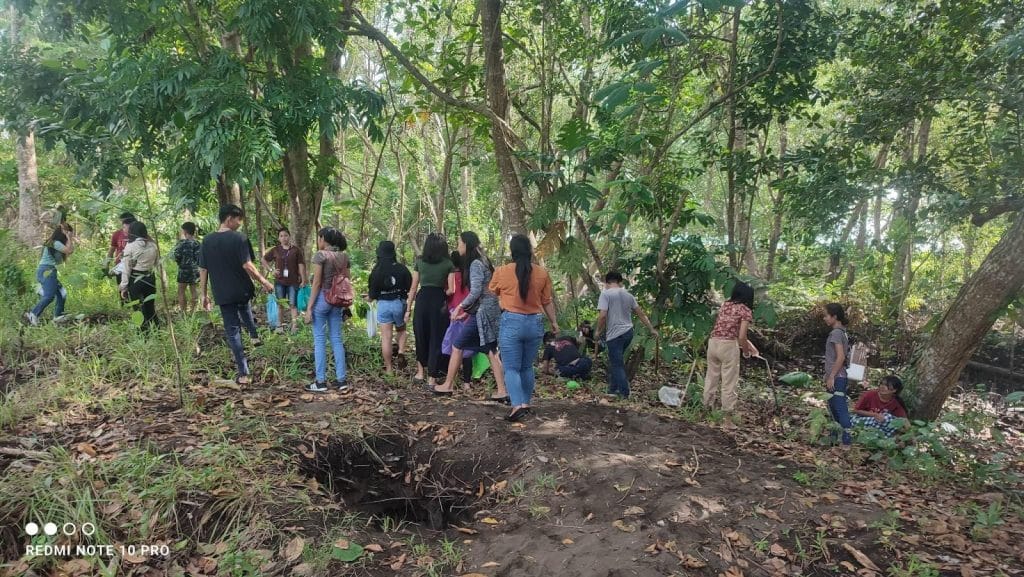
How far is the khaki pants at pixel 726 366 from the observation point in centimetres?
652

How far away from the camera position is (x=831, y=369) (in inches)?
247

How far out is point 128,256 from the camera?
706 cm

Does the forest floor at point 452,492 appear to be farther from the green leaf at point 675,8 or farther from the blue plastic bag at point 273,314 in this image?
the green leaf at point 675,8

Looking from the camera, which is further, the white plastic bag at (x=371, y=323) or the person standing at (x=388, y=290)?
the white plastic bag at (x=371, y=323)

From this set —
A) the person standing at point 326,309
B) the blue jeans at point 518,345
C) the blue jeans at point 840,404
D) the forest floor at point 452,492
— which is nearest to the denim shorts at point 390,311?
the person standing at point 326,309

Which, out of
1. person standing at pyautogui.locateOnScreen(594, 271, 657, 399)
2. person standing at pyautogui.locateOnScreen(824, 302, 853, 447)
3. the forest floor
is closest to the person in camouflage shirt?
the forest floor

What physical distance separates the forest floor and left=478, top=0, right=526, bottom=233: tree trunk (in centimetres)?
321

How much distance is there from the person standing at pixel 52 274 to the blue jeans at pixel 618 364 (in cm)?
747

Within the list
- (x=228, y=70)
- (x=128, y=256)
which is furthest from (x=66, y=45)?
(x=228, y=70)

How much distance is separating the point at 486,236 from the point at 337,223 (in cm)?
525

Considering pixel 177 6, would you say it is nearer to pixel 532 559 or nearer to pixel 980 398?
pixel 532 559

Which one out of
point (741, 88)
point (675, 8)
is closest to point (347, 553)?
point (675, 8)

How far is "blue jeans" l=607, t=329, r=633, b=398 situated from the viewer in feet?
23.4

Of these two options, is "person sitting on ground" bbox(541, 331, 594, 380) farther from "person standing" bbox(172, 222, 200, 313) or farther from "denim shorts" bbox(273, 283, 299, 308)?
"person standing" bbox(172, 222, 200, 313)
